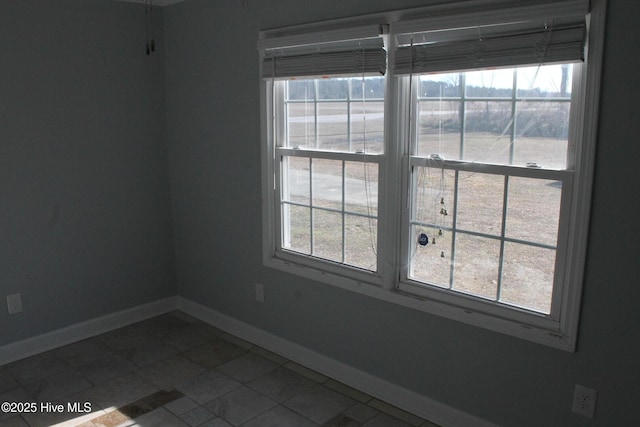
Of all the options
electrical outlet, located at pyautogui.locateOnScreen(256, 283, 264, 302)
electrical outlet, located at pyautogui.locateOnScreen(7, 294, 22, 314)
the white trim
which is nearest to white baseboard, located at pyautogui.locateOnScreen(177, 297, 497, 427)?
electrical outlet, located at pyautogui.locateOnScreen(256, 283, 264, 302)

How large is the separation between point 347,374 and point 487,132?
1.65 m

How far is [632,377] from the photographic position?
2197 millimetres

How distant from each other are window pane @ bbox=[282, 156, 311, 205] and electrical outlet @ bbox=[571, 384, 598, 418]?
5.87ft

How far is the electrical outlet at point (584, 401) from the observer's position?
2.31m

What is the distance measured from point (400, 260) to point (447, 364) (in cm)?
59

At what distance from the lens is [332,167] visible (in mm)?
3203

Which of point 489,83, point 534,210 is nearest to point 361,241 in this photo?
point 534,210

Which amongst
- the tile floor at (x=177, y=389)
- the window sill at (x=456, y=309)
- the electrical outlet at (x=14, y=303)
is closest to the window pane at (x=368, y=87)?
the window sill at (x=456, y=309)

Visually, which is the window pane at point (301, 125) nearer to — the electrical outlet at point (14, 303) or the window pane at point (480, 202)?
the window pane at point (480, 202)

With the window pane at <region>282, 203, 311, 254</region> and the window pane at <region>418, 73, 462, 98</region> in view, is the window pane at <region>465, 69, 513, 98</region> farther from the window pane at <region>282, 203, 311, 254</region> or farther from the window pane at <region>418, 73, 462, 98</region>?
the window pane at <region>282, 203, 311, 254</region>

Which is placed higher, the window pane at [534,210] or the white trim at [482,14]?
the white trim at [482,14]

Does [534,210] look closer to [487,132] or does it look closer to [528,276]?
[528,276]

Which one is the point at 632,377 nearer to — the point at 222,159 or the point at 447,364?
the point at 447,364

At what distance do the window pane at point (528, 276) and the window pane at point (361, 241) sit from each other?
0.77 meters
